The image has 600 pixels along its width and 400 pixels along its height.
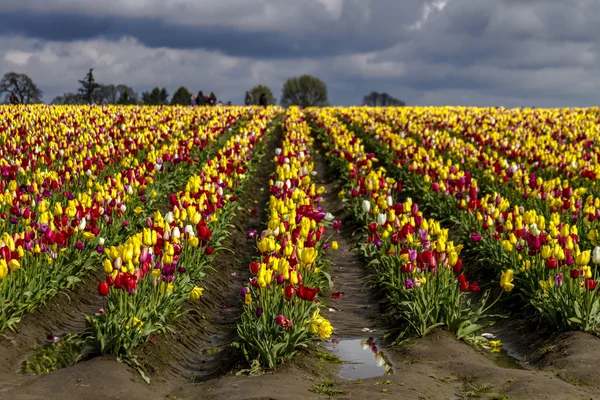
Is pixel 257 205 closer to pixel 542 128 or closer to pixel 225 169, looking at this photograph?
pixel 225 169

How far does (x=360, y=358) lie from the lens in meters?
9.30

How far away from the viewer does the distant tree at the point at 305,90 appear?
149m

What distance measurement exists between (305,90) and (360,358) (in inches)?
5664

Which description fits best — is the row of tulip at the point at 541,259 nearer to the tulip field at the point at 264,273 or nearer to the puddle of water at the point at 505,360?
the tulip field at the point at 264,273

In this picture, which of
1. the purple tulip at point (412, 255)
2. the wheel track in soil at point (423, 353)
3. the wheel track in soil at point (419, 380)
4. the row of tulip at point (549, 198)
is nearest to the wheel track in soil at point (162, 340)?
the wheel track in soil at point (419, 380)

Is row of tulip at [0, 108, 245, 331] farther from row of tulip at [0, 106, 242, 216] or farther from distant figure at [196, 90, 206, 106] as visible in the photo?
distant figure at [196, 90, 206, 106]

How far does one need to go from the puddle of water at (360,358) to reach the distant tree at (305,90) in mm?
139341

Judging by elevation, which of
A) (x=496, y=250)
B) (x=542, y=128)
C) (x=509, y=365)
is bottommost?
(x=509, y=365)

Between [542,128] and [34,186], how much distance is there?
24395mm

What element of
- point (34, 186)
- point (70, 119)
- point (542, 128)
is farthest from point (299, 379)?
point (542, 128)

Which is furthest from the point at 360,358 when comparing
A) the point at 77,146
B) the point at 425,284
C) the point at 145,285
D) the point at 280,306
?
the point at 77,146

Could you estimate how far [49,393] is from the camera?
7.08m

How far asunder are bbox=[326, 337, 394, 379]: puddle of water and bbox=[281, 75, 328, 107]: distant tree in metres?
139

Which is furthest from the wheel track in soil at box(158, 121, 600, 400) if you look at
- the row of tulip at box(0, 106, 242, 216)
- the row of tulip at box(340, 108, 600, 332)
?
the row of tulip at box(0, 106, 242, 216)
